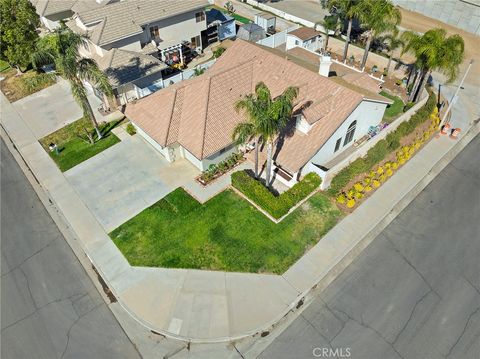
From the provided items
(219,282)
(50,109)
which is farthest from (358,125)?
(50,109)

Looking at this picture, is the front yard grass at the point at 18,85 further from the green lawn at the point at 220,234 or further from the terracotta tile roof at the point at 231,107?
the green lawn at the point at 220,234

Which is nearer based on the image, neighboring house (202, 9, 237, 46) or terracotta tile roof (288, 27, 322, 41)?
terracotta tile roof (288, 27, 322, 41)

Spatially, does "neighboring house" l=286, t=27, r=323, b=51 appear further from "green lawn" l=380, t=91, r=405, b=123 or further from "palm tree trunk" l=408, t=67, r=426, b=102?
"palm tree trunk" l=408, t=67, r=426, b=102

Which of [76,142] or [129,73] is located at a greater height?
[129,73]

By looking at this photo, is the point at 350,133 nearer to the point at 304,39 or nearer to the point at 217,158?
the point at 217,158

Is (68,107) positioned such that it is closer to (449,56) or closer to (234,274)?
(234,274)

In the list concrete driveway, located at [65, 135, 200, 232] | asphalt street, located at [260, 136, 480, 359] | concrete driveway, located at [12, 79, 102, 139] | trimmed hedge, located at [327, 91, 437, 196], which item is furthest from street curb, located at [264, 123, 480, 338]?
concrete driveway, located at [12, 79, 102, 139]
